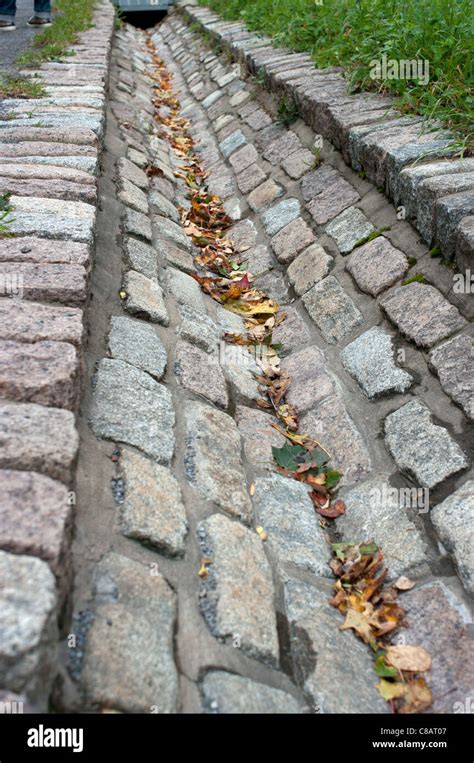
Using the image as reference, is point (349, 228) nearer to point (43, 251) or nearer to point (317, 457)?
point (317, 457)

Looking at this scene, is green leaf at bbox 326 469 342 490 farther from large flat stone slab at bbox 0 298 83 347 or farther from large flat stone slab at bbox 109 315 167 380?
large flat stone slab at bbox 0 298 83 347

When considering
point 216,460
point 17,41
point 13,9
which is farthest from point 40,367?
point 13,9

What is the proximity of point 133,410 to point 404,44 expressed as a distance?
8.89 ft

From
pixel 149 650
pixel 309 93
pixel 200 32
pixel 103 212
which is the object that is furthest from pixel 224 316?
pixel 200 32

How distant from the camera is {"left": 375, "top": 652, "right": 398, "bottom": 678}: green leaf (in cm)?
155

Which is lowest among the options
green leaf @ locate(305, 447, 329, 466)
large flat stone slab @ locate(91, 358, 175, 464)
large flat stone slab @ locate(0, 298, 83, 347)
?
green leaf @ locate(305, 447, 329, 466)

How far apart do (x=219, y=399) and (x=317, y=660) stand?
99 cm

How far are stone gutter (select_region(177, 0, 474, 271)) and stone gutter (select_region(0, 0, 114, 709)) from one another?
118 centimetres

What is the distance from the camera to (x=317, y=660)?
59.7 inches

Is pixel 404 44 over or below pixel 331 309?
over

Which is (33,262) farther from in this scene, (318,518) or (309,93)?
(309,93)

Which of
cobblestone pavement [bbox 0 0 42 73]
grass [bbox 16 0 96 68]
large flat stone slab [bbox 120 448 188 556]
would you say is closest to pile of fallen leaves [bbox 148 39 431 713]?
large flat stone slab [bbox 120 448 188 556]

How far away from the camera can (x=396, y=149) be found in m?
2.78

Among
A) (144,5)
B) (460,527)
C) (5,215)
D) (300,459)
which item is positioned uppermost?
(144,5)
